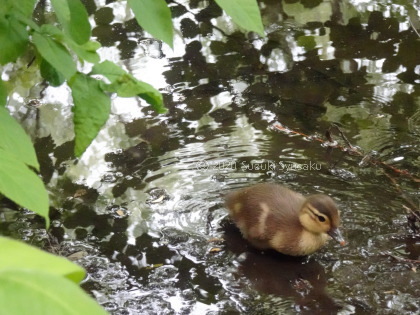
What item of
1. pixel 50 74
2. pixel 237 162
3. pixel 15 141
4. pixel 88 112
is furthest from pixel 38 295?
pixel 237 162

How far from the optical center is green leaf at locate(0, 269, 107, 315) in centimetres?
39

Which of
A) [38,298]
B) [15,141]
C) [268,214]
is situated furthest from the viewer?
[268,214]

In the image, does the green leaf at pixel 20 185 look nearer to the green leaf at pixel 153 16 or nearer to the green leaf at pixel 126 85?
the green leaf at pixel 153 16

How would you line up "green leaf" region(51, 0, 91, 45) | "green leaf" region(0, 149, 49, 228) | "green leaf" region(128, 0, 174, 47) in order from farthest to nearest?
"green leaf" region(51, 0, 91, 45)
"green leaf" region(128, 0, 174, 47)
"green leaf" region(0, 149, 49, 228)

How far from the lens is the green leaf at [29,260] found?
1.32 ft

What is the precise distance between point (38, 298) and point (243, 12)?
0.64 m

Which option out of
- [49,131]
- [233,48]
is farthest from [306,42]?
[49,131]

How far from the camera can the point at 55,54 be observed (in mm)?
1325

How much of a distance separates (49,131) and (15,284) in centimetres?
384

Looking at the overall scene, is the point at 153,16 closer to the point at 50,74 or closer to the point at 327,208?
the point at 50,74

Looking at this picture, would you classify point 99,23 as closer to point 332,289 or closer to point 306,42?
point 306,42

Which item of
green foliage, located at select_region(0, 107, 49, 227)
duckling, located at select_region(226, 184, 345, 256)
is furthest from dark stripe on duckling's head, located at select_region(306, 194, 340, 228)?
green foliage, located at select_region(0, 107, 49, 227)

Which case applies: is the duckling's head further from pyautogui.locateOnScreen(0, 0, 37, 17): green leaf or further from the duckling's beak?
pyautogui.locateOnScreen(0, 0, 37, 17): green leaf

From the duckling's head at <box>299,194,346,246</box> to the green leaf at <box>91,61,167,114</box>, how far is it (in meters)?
1.72
